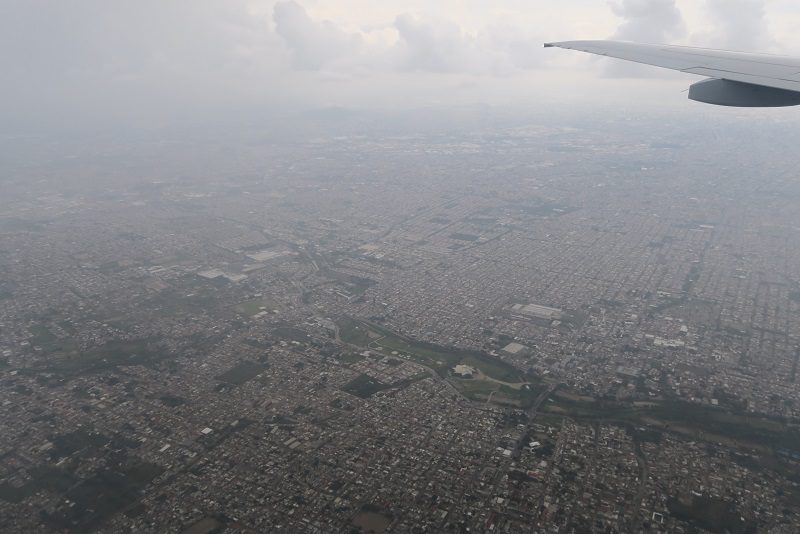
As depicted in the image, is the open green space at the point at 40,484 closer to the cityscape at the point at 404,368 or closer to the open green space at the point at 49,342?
the cityscape at the point at 404,368

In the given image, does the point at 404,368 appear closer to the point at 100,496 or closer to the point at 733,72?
the point at 100,496

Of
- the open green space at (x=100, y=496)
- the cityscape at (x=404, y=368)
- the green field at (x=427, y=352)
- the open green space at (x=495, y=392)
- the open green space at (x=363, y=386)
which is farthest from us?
the green field at (x=427, y=352)

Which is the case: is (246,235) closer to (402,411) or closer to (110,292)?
(110,292)

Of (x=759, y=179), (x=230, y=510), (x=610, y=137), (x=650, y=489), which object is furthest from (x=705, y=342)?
(x=610, y=137)

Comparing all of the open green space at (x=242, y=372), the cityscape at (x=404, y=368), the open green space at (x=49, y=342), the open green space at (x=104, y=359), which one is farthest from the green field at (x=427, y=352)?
the open green space at (x=49, y=342)

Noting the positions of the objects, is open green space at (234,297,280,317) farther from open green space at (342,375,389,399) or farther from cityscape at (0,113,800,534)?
open green space at (342,375,389,399)

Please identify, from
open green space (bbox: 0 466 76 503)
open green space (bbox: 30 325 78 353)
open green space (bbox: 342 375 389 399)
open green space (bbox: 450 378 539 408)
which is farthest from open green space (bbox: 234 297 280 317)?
open green space (bbox: 450 378 539 408)

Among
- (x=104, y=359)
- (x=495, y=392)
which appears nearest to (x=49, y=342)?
(x=104, y=359)
